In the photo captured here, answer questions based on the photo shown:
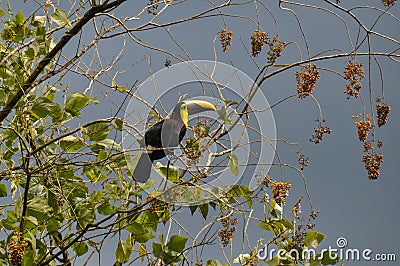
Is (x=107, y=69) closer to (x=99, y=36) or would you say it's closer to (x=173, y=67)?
(x=99, y=36)

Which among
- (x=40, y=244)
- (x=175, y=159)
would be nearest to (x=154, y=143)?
(x=175, y=159)

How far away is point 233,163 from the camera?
2076 millimetres

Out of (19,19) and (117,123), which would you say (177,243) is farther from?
(19,19)

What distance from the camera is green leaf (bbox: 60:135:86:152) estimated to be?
7.95 ft

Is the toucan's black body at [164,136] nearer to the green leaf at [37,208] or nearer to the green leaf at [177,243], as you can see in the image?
the green leaf at [177,243]

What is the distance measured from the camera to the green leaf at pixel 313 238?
2.10m

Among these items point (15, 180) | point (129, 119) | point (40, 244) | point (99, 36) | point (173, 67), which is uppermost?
point (99, 36)

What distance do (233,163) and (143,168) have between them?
0.29 meters

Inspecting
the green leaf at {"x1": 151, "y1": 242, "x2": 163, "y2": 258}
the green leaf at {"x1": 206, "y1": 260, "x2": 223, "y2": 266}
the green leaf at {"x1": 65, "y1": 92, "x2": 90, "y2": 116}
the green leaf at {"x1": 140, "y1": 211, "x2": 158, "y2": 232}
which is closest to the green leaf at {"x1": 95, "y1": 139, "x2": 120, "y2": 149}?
the green leaf at {"x1": 65, "y1": 92, "x2": 90, "y2": 116}

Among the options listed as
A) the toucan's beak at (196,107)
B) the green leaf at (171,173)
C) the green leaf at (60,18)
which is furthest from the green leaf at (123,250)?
the green leaf at (60,18)

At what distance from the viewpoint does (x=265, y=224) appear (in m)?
2.21

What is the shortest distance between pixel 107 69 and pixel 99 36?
5.8 inches

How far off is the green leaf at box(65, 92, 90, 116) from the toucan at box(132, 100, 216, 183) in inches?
12.9

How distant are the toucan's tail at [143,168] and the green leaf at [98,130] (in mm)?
239
